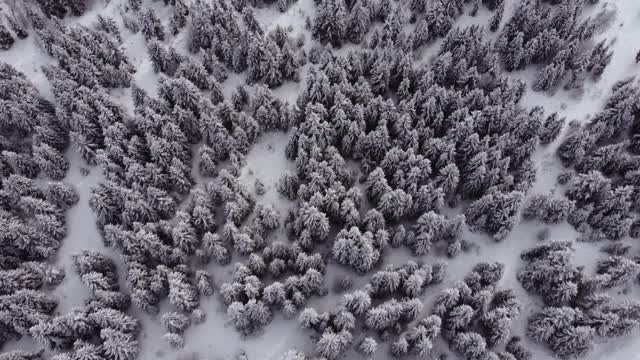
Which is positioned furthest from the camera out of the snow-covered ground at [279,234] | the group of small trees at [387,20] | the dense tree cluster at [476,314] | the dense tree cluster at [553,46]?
the group of small trees at [387,20]

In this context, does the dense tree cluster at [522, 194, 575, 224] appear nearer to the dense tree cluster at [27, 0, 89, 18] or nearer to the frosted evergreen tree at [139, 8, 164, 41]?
the frosted evergreen tree at [139, 8, 164, 41]

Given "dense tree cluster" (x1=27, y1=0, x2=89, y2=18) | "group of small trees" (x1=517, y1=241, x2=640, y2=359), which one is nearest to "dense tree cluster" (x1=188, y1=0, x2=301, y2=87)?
"dense tree cluster" (x1=27, y1=0, x2=89, y2=18)

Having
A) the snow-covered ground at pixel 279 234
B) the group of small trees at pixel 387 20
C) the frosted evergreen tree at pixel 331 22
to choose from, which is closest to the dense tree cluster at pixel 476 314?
the snow-covered ground at pixel 279 234

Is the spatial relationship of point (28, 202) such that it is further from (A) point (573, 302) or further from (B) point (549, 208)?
(A) point (573, 302)

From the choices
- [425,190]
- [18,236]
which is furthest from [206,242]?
[425,190]

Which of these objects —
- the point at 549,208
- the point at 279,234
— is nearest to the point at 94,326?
the point at 279,234

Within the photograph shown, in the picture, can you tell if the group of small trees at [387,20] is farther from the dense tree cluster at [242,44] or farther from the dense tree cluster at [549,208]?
the dense tree cluster at [549,208]

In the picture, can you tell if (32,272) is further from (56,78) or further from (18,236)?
(56,78)
